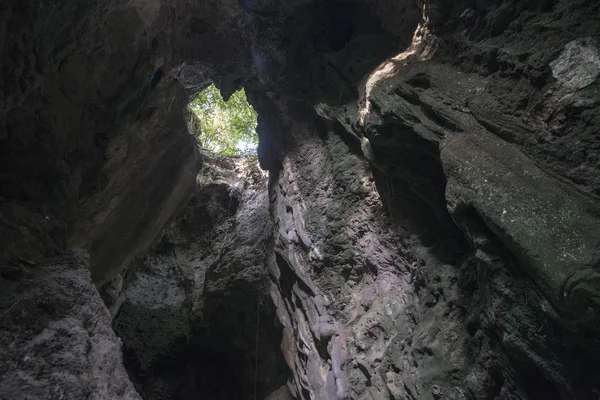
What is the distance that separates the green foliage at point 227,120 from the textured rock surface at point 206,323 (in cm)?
614

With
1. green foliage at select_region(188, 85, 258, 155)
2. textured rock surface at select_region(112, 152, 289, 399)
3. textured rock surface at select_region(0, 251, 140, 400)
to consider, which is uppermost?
green foliage at select_region(188, 85, 258, 155)

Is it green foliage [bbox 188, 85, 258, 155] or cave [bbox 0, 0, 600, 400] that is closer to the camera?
cave [bbox 0, 0, 600, 400]

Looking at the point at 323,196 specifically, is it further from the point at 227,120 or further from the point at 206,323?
the point at 227,120

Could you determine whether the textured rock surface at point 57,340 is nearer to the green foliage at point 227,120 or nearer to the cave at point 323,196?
the cave at point 323,196

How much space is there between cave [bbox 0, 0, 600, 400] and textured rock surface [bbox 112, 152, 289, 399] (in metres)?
0.05

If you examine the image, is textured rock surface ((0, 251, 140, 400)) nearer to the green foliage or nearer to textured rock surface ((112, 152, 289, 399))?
textured rock surface ((112, 152, 289, 399))

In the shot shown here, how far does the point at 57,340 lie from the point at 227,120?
12845mm

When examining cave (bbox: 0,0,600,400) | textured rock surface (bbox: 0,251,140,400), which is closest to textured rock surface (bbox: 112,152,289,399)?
cave (bbox: 0,0,600,400)

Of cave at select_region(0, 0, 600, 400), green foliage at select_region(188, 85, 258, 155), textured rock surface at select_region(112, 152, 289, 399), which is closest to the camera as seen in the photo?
cave at select_region(0, 0, 600, 400)

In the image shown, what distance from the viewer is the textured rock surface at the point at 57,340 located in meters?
2.88

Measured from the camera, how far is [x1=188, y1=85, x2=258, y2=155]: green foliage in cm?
1512

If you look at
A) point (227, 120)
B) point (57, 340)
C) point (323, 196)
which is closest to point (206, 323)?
point (323, 196)

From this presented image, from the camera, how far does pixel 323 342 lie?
5.17 m

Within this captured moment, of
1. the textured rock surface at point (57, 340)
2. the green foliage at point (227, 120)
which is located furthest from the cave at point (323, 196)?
the green foliage at point (227, 120)
